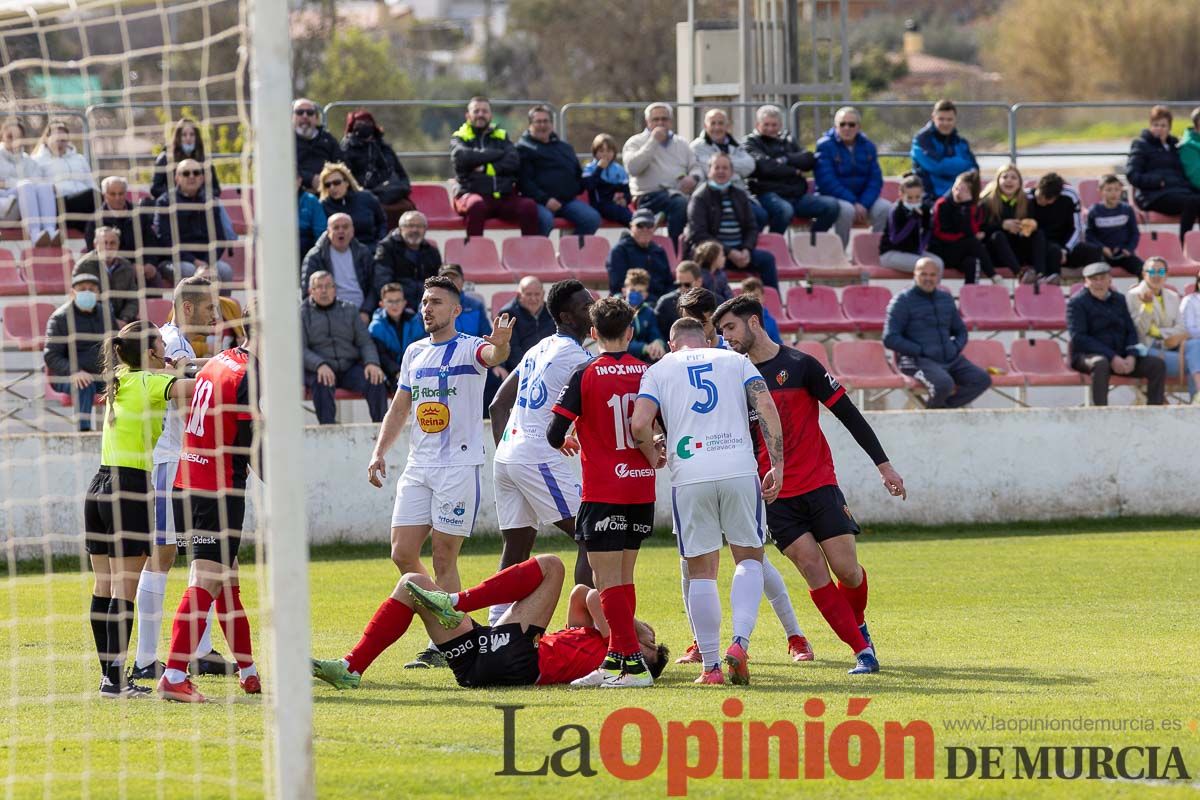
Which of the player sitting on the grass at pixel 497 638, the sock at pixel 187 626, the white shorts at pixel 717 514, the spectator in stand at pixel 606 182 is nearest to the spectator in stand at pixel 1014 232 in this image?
the spectator in stand at pixel 606 182

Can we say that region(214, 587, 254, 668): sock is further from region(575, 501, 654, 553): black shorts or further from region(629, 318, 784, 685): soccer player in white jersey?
region(629, 318, 784, 685): soccer player in white jersey

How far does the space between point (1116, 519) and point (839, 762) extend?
10213 mm

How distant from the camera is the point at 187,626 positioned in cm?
768

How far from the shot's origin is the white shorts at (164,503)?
27.3ft

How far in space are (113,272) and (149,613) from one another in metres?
7.15

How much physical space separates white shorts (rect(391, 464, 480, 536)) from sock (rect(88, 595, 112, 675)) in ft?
5.24

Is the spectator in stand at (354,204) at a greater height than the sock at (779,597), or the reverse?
the spectator in stand at (354,204)

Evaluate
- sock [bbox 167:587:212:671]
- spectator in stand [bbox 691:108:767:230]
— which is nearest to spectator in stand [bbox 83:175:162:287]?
spectator in stand [bbox 691:108:767:230]

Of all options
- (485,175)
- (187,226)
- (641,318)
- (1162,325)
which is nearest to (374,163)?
(485,175)

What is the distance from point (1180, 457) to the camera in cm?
1545

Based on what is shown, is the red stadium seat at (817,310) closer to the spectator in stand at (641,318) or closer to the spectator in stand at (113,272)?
the spectator in stand at (641,318)

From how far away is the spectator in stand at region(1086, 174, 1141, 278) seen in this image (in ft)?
61.9

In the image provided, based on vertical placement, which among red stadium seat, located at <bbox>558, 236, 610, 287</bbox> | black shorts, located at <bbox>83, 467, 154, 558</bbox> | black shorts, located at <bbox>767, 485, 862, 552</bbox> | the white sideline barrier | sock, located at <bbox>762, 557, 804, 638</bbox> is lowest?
the white sideline barrier

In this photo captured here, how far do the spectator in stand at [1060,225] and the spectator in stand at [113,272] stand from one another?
10060 mm
